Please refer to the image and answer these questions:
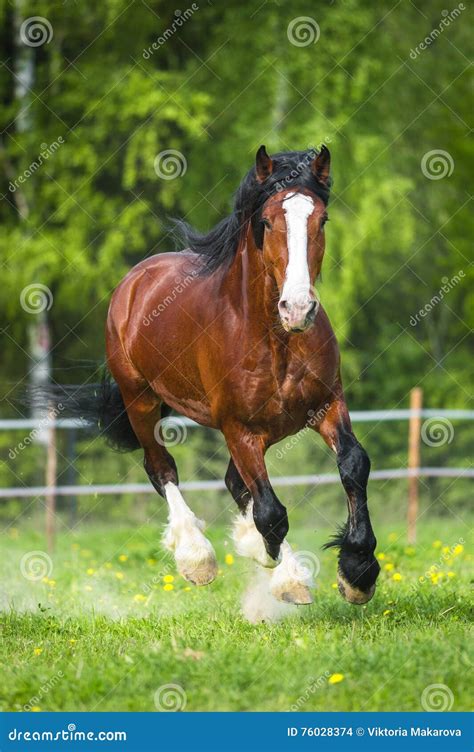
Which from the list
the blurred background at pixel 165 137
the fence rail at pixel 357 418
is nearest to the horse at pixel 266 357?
the fence rail at pixel 357 418

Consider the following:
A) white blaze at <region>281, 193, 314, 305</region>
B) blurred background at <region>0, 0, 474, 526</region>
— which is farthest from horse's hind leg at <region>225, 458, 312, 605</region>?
blurred background at <region>0, 0, 474, 526</region>

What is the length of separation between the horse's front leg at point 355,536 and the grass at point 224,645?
20 centimetres

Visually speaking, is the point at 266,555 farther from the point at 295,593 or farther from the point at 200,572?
the point at 200,572

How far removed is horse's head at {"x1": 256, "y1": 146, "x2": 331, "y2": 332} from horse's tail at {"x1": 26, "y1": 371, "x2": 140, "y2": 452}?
2.93 m

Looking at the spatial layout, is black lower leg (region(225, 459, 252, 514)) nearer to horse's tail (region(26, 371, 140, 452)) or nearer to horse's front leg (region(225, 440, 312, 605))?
horse's front leg (region(225, 440, 312, 605))

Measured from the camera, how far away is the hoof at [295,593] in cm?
605

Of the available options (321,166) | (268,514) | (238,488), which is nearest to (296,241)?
(321,166)

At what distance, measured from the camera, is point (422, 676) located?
181 inches

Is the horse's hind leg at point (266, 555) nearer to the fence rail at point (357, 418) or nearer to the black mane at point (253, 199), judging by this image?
the black mane at point (253, 199)

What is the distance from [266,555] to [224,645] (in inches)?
44.5

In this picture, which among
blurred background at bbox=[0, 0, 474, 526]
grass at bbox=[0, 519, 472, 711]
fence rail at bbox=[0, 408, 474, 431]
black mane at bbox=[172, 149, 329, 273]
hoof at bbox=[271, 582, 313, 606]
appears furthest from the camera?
blurred background at bbox=[0, 0, 474, 526]

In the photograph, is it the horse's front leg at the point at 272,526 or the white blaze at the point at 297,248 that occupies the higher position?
the white blaze at the point at 297,248

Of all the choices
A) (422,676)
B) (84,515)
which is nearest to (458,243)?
(84,515)

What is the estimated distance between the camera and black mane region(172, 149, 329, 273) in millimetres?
5781
